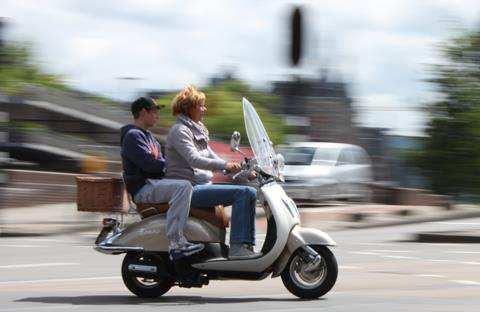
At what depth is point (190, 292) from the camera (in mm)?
11531

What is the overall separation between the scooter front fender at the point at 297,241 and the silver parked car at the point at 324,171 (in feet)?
68.8

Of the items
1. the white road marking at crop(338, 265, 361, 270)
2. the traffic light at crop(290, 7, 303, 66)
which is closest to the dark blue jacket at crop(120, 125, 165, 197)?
the white road marking at crop(338, 265, 361, 270)

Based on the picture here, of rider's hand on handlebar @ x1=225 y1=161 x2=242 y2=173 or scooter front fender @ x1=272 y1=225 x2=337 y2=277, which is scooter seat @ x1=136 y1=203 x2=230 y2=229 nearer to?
rider's hand on handlebar @ x1=225 y1=161 x2=242 y2=173

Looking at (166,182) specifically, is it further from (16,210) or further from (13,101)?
(16,210)

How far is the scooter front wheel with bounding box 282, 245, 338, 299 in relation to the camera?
10531 millimetres

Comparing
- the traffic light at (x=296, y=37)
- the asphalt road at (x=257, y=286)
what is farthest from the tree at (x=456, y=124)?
the traffic light at (x=296, y=37)

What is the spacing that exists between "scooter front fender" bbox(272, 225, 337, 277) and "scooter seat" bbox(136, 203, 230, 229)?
53 centimetres

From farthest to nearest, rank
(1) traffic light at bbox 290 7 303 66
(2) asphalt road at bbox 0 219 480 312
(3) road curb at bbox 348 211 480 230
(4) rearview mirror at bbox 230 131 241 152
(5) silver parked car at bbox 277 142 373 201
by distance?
(1) traffic light at bbox 290 7 303 66, (5) silver parked car at bbox 277 142 373 201, (3) road curb at bbox 348 211 480 230, (2) asphalt road at bbox 0 219 480 312, (4) rearview mirror at bbox 230 131 241 152

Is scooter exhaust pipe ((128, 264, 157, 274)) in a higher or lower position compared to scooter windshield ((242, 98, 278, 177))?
lower

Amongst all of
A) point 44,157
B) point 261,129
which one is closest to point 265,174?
point 261,129

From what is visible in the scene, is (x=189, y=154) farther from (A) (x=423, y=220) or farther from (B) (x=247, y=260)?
(A) (x=423, y=220)

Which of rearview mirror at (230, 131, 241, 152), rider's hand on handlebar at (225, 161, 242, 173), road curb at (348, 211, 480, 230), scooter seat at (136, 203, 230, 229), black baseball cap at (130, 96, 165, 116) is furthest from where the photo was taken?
road curb at (348, 211, 480, 230)

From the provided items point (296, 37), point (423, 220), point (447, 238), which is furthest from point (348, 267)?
point (296, 37)

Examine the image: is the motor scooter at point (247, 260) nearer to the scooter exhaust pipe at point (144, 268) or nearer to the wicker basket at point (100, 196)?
the scooter exhaust pipe at point (144, 268)
